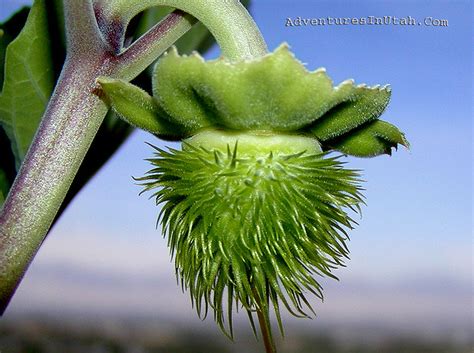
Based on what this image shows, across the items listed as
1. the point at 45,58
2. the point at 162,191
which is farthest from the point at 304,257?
the point at 45,58

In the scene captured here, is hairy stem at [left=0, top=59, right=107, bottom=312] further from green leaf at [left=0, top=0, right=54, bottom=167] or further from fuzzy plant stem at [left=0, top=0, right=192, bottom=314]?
green leaf at [left=0, top=0, right=54, bottom=167]

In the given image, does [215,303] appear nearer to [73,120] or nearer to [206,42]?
[73,120]

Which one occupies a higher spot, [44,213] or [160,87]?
[160,87]

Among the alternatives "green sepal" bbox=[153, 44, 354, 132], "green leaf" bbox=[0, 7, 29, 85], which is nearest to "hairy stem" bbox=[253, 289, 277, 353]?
"green sepal" bbox=[153, 44, 354, 132]

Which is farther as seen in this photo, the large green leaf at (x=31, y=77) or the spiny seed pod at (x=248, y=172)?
the large green leaf at (x=31, y=77)

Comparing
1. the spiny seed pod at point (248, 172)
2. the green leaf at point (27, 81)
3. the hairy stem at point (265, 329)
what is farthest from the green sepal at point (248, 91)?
the green leaf at point (27, 81)

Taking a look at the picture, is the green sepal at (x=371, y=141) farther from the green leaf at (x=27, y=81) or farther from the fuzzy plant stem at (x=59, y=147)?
the green leaf at (x=27, y=81)

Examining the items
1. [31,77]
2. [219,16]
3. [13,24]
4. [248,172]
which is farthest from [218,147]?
[13,24]
